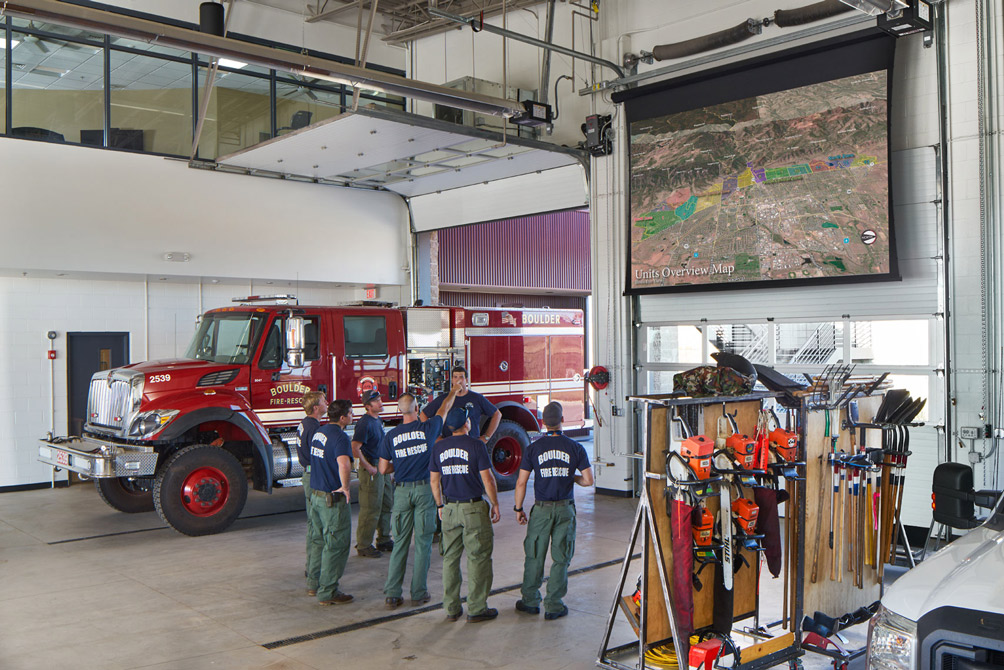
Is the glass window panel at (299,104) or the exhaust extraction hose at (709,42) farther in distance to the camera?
the glass window panel at (299,104)

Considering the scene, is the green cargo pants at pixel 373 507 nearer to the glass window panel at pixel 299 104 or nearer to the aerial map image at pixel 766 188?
the aerial map image at pixel 766 188

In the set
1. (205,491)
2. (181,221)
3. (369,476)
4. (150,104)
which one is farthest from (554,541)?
(150,104)

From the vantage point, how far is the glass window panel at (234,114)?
1436 cm

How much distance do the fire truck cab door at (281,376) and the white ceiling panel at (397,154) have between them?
8.18 ft

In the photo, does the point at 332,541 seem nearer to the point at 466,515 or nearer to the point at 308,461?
the point at 308,461

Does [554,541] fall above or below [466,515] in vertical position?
below

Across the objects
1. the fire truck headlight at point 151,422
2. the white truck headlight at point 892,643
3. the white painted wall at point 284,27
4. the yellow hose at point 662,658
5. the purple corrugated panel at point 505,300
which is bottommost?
the yellow hose at point 662,658

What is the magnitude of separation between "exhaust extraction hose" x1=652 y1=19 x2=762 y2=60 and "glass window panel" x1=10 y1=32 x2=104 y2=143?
27.1 ft

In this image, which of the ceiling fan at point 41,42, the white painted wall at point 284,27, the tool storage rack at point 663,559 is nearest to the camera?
the tool storage rack at point 663,559

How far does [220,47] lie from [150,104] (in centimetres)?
618

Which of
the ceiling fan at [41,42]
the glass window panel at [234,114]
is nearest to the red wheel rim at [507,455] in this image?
the glass window panel at [234,114]

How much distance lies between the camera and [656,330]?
11.7 m

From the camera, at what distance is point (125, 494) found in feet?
36.7

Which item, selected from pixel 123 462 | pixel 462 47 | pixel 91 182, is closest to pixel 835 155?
pixel 462 47
